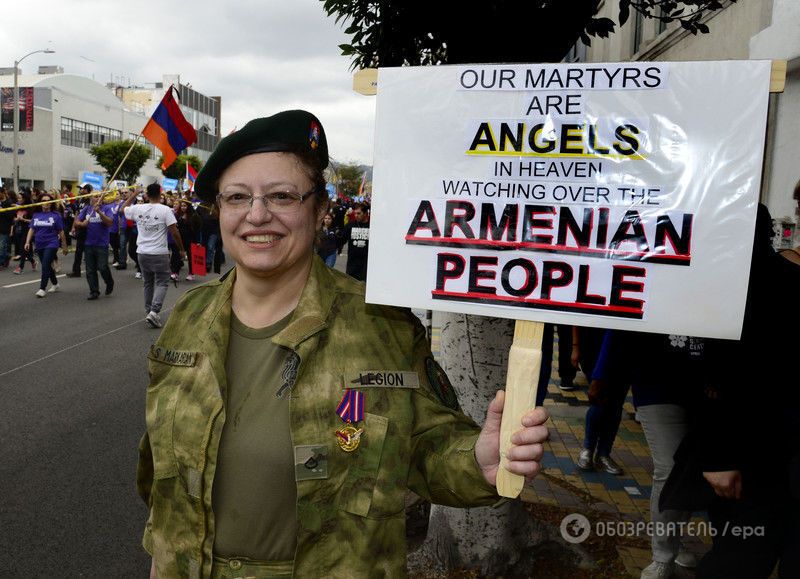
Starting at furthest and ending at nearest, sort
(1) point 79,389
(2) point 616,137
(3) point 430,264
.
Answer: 1. (1) point 79,389
2. (3) point 430,264
3. (2) point 616,137

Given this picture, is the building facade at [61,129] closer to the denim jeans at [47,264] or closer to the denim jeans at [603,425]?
the denim jeans at [47,264]

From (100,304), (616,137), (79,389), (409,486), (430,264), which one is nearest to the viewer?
(616,137)

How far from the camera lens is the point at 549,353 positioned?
234 inches

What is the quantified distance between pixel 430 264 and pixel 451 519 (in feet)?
7.13

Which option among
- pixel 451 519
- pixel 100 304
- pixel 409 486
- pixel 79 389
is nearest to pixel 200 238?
pixel 100 304

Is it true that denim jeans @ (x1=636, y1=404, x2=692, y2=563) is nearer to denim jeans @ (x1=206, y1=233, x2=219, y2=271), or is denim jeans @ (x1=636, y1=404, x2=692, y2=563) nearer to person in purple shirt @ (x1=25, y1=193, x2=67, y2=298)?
person in purple shirt @ (x1=25, y1=193, x2=67, y2=298)

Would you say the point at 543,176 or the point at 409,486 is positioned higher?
the point at 543,176

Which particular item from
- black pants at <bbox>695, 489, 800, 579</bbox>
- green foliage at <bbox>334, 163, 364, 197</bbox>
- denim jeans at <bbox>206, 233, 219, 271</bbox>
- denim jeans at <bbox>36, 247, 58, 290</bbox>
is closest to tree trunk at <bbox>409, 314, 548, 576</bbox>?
black pants at <bbox>695, 489, 800, 579</bbox>

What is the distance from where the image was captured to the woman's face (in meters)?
1.88

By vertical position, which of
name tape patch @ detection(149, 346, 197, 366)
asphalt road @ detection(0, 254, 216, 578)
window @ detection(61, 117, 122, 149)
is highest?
window @ detection(61, 117, 122, 149)

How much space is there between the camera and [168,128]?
11.3 meters

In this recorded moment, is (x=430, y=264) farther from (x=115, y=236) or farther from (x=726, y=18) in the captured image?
(x=115, y=236)

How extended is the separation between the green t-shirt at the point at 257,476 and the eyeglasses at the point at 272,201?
386 millimetres

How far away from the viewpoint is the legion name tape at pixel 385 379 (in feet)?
5.78
